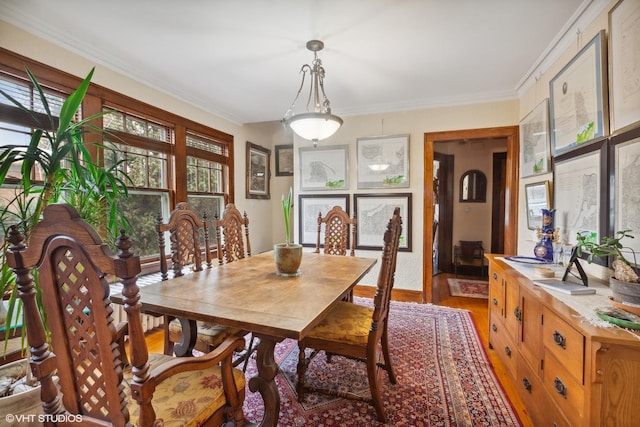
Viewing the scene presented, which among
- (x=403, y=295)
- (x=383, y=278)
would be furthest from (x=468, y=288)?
(x=383, y=278)

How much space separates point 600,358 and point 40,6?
3426mm

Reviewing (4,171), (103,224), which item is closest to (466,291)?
(103,224)

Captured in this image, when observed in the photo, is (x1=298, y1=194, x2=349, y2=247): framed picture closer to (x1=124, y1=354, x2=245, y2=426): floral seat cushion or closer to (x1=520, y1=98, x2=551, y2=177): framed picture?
(x1=520, y1=98, x2=551, y2=177): framed picture

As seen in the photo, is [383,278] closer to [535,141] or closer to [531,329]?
[531,329]

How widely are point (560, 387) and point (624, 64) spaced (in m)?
1.63

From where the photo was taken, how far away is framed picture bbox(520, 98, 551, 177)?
2.40 metres

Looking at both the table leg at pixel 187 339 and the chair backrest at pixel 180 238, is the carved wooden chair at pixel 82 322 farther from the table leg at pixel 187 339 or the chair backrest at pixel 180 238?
the chair backrest at pixel 180 238

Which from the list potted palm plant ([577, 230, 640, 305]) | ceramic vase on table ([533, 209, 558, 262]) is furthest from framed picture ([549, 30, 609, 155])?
potted palm plant ([577, 230, 640, 305])

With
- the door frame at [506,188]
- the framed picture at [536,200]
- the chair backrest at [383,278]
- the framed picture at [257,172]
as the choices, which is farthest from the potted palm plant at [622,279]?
the framed picture at [257,172]

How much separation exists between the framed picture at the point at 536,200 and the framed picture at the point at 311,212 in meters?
2.18

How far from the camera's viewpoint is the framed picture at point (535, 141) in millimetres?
2400

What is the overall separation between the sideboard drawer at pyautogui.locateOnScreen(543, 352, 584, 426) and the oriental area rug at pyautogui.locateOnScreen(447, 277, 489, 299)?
260 cm

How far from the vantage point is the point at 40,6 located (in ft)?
5.85

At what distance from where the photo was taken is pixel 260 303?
1.35 m
